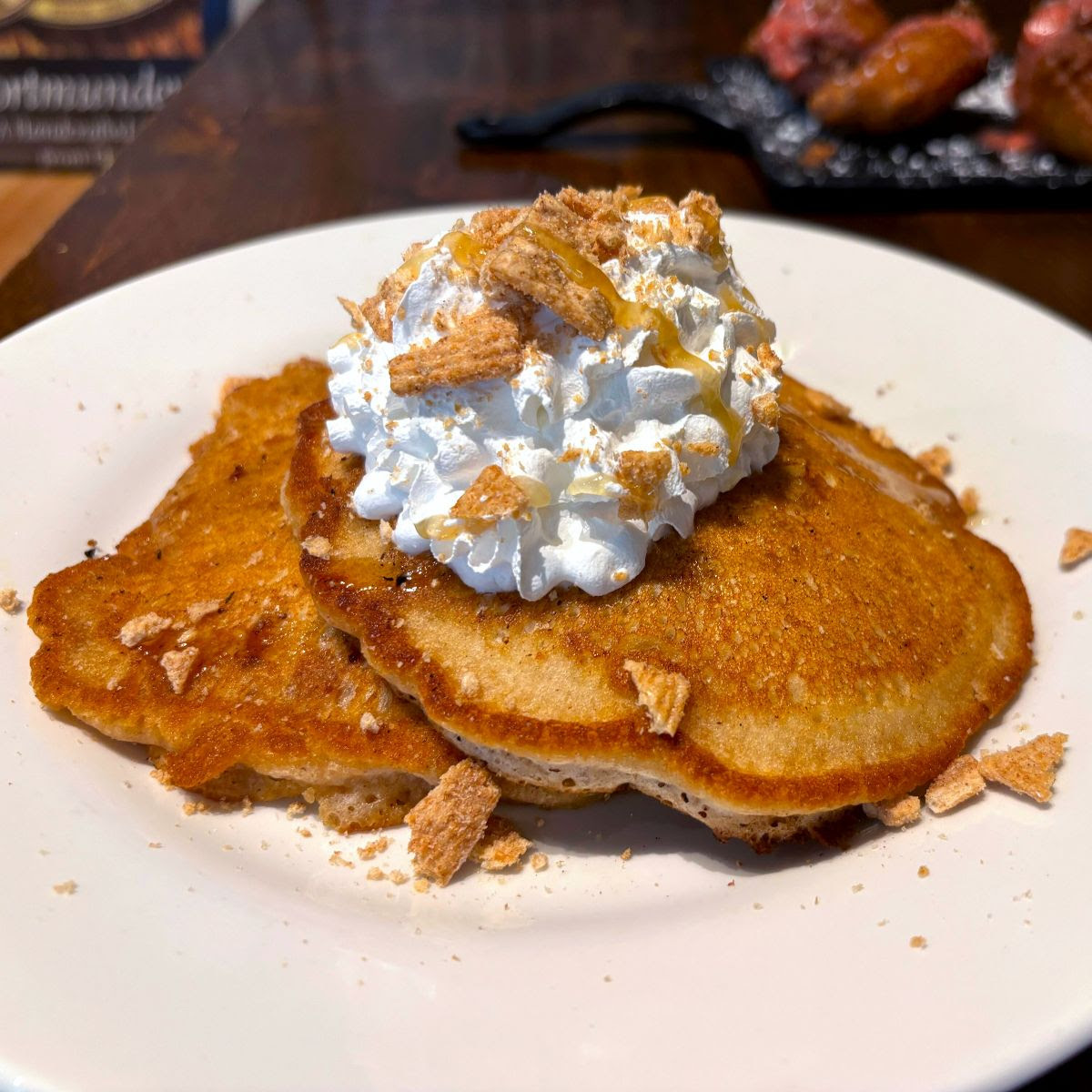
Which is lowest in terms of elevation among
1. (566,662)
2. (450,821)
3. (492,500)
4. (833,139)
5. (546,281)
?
(450,821)

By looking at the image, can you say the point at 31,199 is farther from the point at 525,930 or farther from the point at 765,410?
the point at 525,930

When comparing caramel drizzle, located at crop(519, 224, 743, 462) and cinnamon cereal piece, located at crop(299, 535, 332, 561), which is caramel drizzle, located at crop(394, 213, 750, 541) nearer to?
caramel drizzle, located at crop(519, 224, 743, 462)

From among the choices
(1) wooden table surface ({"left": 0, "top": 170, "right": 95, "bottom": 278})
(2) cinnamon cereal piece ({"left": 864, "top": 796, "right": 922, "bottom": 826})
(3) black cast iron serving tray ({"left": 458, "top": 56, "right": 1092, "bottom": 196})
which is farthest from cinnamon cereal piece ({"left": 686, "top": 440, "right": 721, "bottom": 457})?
(1) wooden table surface ({"left": 0, "top": 170, "right": 95, "bottom": 278})

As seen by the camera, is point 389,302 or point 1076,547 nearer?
point 389,302

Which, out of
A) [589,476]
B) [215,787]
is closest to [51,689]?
[215,787]

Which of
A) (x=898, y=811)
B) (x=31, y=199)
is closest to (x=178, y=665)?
(x=898, y=811)

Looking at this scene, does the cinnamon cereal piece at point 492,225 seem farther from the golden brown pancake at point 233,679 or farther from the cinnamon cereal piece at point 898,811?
the cinnamon cereal piece at point 898,811
